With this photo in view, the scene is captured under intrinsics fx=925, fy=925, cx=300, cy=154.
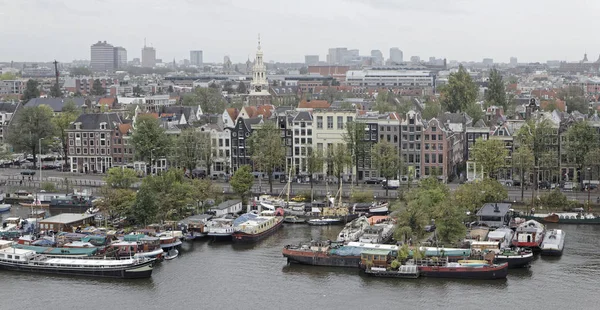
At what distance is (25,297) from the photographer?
39.6 meters

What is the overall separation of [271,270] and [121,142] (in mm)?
34569

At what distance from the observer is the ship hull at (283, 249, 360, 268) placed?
143ft

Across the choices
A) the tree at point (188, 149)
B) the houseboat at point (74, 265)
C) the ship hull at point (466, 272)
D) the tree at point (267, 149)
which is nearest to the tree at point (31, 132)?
the tree at point (188, 149)

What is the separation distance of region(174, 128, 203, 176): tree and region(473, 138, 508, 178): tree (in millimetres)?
20164

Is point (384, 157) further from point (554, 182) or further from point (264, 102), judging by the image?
point (264, 102)

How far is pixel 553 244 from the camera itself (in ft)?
149

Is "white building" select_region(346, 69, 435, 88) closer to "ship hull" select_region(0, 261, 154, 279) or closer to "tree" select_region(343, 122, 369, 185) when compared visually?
"tree" select_region(343, 122, 369, 185)

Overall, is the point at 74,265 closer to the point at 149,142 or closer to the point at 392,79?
the point at 149,142

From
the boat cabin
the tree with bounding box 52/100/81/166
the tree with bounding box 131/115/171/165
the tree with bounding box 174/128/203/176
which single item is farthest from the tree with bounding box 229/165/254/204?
the tree with bounding box 52/100/81/166

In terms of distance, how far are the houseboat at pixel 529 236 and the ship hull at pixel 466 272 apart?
4988 millimetres

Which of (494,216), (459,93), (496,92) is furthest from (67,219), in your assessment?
(496,92)

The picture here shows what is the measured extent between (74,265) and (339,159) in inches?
934

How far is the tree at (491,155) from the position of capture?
6059cm

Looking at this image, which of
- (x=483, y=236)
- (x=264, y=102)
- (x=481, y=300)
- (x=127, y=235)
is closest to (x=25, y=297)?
(x=127, y=235)
